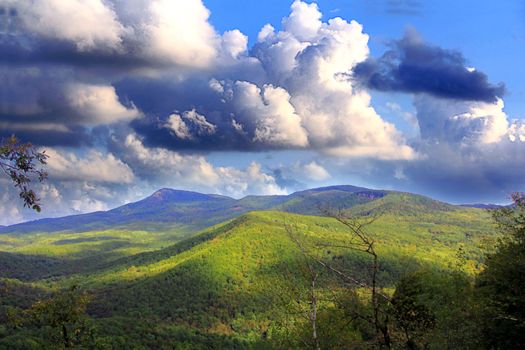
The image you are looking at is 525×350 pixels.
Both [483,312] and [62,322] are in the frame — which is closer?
[483,312]

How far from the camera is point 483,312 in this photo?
1329 inches

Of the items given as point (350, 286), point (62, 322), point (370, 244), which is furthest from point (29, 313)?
point (370, 244)

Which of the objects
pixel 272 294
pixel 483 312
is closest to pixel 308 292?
pixel 272 294

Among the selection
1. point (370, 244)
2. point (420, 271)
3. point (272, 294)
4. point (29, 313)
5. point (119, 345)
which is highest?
point (370, 244)

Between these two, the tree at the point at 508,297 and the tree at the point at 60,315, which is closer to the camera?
the tree at the point at 508,297

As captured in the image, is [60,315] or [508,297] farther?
[60,315]

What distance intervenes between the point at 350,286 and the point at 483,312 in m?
18.8

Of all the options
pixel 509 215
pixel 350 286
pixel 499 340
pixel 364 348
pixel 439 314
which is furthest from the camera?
pixel 439 314

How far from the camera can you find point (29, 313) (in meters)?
34.2

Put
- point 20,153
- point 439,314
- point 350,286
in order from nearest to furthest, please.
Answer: point 20,153, point 350,286, point 439,314

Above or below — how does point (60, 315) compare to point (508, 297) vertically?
below

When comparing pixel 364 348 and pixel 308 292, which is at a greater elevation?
pixel 308 292

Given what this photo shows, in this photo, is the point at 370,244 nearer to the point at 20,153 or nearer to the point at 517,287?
the point at 20,153

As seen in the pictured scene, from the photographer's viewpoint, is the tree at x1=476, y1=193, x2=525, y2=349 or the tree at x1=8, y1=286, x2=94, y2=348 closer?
the tree at x1=476, y1=193, x2=525, y2=349
